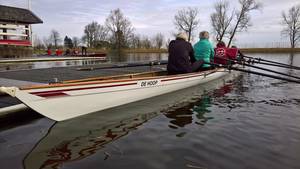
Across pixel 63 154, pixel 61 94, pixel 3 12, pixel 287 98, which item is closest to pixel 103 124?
pixel 61 94

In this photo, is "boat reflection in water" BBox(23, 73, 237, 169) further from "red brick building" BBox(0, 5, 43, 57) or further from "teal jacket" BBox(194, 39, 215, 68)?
"red brick building" BBox(0, 5, 43, 57)

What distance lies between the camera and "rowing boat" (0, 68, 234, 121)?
5.37 meters

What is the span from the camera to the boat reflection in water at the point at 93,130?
458cm

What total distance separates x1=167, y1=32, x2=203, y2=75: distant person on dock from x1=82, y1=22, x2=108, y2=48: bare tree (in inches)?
3058

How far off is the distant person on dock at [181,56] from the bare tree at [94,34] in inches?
3058

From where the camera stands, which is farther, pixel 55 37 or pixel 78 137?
pixel 55 37

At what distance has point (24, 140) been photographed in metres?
5.35

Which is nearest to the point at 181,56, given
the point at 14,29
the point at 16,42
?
A: the point at 16,42

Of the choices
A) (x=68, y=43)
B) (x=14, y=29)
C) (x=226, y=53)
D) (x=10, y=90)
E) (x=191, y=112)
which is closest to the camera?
(x=10, y=90)

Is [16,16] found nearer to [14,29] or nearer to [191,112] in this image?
[14,29]

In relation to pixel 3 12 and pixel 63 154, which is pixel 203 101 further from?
pixel 3 12

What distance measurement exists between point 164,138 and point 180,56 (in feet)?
13.5

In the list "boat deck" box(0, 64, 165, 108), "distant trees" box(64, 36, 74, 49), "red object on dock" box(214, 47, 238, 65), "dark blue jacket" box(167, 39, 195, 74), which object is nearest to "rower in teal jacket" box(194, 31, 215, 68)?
"dark blue jacket" box(167, 39, 195, 74)

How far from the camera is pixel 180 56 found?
8.91 metres
